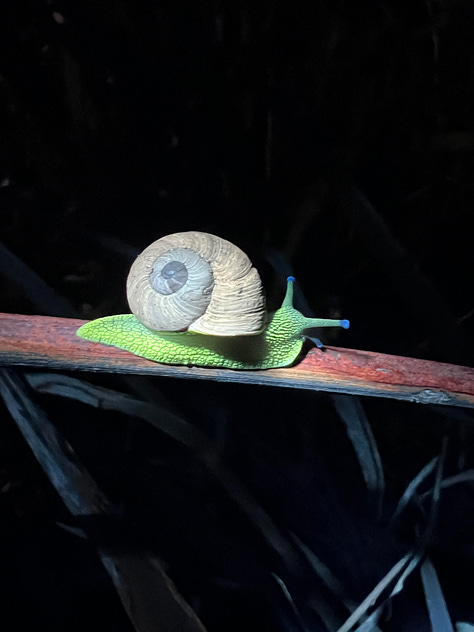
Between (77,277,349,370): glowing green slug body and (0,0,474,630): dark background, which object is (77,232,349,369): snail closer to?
(77,277,349,370): glowing green slug body

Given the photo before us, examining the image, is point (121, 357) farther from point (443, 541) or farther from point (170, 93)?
point (443, 541)

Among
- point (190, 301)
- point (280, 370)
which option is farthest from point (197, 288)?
point (280, 370)

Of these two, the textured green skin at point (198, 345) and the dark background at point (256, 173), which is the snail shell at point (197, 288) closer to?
the textured green skin at point (198, 345)

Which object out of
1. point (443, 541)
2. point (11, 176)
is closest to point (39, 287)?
point (11, 176)

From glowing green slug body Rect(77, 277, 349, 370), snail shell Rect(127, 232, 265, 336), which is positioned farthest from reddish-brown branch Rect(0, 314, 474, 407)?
snail shell Rect(127, 232, 265, 336)

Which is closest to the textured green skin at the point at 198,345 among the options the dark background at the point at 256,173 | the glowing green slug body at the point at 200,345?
the glowing green slug body at the point at 200,345
